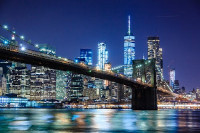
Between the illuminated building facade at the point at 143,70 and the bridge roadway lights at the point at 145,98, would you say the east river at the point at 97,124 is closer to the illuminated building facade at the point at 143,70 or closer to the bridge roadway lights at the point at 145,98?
the bridge roadway lights at the point at 145,98

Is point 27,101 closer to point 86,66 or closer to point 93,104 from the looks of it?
point 93,104

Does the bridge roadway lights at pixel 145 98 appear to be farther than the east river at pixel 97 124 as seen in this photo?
Yes

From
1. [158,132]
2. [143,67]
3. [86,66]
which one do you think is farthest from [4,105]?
[158,132]

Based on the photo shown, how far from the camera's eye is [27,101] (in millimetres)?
173875

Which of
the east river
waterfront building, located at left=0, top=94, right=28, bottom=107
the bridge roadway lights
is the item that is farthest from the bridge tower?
waterfront building, located at left=0, top=94, right=28, bottom=107

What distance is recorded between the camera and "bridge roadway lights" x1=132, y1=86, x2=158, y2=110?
78062 mm

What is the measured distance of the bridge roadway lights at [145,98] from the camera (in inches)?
3073

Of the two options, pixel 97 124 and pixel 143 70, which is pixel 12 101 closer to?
pixel 143 70

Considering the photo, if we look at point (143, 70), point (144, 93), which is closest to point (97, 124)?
point (144, 93)

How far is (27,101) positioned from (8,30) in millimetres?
119896

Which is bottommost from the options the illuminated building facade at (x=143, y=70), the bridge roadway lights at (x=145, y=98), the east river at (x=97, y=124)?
the east river at (x=97, y=124)

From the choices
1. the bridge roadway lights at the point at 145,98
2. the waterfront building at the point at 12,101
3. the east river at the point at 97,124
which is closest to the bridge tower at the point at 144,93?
the bridge roadway lights at the point at 145,98

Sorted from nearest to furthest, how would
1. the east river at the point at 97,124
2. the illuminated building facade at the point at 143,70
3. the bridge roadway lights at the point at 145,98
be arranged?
the east river at the point at 97,124 → the bridge roadway lights at the point at 145,98 → the illuminated building facade at the point at 143,70

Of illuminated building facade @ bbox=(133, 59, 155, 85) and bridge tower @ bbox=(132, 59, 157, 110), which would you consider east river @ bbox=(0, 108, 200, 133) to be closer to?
bridge tower @ bbox=(132, 59, 157, 110)
